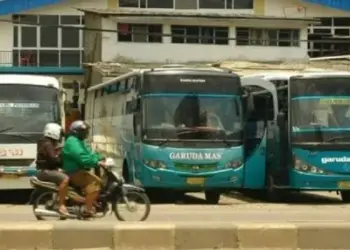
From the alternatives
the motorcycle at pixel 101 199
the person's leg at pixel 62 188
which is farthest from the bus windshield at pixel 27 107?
the person's leg at pixel 62 188

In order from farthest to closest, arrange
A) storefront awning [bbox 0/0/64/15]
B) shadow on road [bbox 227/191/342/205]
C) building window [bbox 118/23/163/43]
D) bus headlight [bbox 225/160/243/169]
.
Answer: storefront awning [bbox 0/0/64/15]
building window [bbox 118/23/163/43]
shadow on road [bbox 227/191/342/205]
bus headlight [bbox 225/160/243/169]

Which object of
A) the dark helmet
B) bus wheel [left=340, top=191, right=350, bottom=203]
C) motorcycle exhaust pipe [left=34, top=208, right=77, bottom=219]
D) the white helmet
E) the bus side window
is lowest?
bus wheel [left=340, top=191, right=350, bottom=203]

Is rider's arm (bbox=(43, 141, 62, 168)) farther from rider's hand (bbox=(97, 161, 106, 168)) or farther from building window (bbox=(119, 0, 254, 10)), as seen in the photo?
building window (bbox=(119, 0, 254, 10))

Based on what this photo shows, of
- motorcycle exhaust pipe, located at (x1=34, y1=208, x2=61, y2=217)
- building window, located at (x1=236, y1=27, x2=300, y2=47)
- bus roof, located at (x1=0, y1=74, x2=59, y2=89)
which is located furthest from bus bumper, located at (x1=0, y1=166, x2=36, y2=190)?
building window, located at (x1=236, y1=27, x2=300, y2=47)

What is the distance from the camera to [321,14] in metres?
A: 49.3

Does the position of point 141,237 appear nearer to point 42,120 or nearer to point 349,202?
point 42,120

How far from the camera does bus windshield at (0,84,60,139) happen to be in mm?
19750

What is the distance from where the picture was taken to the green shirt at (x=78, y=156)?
13648 mm

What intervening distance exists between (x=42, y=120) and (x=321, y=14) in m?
32.1

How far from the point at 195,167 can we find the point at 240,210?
4.66ft

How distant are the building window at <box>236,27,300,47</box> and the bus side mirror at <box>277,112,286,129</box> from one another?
24.3m

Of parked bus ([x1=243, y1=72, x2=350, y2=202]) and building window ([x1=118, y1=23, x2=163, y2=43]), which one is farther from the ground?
building window ([x1=118, y1=23, x2=163, y2=43])

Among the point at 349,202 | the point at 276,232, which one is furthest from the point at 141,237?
the point at 349,202

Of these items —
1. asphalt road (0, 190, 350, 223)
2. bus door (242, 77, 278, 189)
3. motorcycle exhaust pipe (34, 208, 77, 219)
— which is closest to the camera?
motorcycle exhaust pipe (34, 208, 77, 219)
